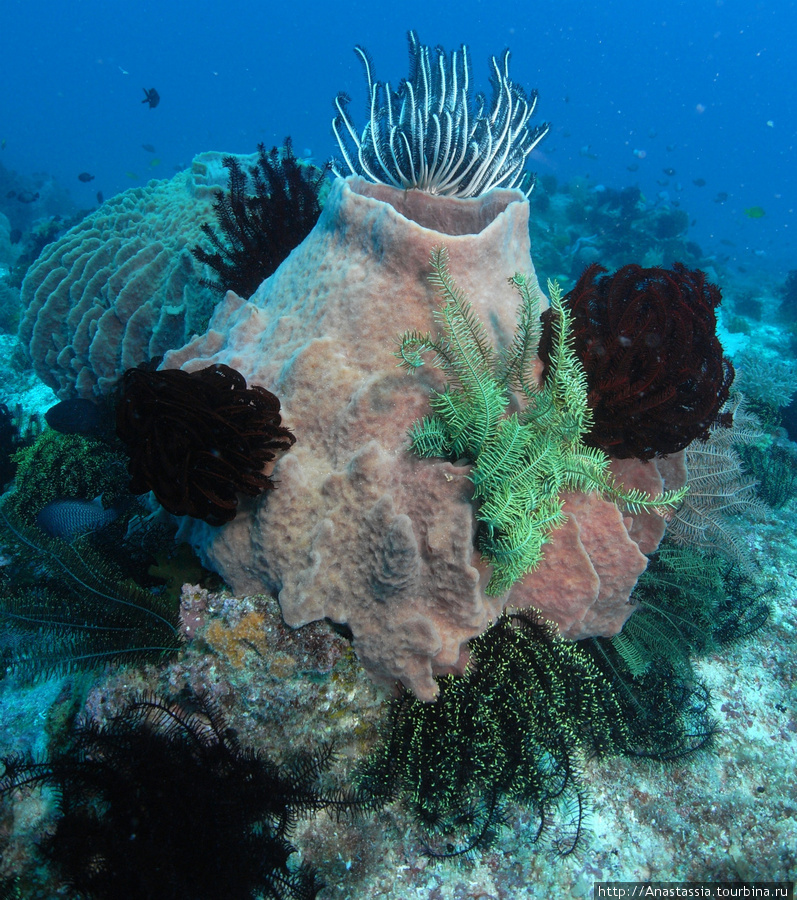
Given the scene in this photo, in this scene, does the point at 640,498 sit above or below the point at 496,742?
above

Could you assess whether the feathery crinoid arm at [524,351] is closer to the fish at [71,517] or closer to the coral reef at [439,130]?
the coral reef at [439,130]

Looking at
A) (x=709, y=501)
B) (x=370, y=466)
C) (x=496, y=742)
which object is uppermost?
(x=370, y=466)

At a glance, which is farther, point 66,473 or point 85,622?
point 66,473

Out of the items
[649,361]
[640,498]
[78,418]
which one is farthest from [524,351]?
[78,418]

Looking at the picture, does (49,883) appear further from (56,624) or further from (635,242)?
(635,242)

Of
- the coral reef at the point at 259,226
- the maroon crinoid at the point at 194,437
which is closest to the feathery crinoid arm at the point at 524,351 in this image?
the maroon crinoid at the point at 194,437

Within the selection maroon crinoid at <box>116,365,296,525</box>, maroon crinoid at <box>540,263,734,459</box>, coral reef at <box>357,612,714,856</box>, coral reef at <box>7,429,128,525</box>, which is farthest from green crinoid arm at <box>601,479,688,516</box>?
coral reef at <box>7,429,128,525</box>

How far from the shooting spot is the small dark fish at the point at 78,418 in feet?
17.6

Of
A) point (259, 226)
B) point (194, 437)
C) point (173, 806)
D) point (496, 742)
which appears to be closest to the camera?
point (173, 806)

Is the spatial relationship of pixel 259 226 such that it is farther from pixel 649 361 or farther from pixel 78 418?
pixel 649 361

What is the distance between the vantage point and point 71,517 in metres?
4.41

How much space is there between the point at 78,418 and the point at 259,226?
3033 millimetres

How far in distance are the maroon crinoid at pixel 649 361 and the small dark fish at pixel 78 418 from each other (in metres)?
5.15

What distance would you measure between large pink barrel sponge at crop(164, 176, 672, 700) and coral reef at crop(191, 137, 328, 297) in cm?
150
